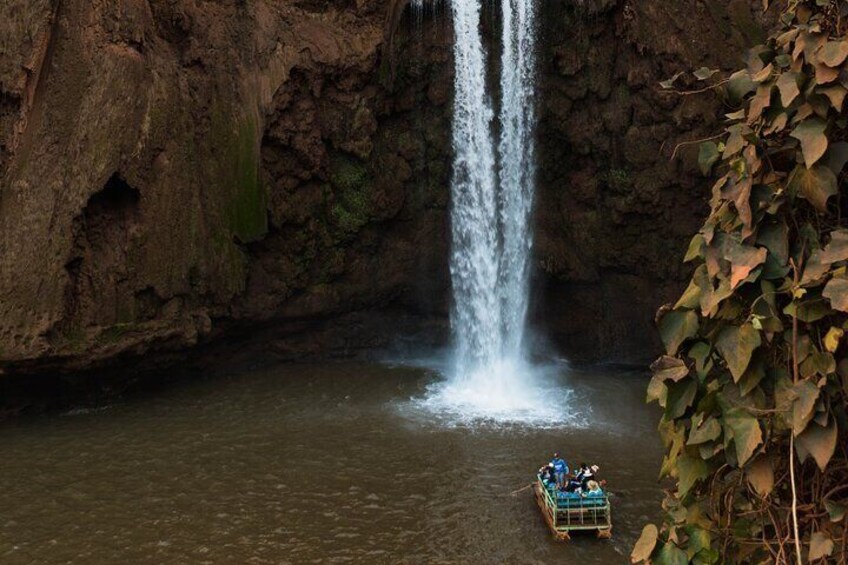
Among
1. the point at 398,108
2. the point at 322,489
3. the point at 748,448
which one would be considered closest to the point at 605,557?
the point at 322,489

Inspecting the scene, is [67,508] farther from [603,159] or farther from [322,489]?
[603,159]

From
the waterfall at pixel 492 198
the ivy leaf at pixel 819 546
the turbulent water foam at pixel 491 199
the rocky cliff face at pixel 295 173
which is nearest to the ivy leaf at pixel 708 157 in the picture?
the ivy leaf at pixel 819 546

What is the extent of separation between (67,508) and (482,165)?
567 inches

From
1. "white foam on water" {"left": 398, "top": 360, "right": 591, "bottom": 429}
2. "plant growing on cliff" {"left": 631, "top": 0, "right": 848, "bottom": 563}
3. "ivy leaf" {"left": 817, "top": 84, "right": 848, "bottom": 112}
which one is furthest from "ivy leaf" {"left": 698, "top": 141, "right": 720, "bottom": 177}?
"white foam on water" {"left": 398, "top": 360, "right": 591, "bottom": 429}

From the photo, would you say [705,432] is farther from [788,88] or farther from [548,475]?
[548,475]

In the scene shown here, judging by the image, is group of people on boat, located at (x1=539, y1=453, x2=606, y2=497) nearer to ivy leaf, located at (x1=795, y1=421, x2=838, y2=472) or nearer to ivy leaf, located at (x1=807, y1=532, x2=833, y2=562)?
ivy leaf, located at (x1=807, y1=532, x2=833, y2=562)

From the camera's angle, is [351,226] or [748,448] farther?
[351,226]

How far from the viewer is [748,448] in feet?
9.49

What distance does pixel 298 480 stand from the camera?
13.3 meters

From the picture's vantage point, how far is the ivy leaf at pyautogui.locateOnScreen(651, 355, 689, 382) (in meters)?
3.14

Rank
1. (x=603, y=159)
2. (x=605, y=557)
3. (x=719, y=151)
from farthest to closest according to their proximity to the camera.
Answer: (x=603, y=159) → (x=605, y=557) → (x=719, y=151)

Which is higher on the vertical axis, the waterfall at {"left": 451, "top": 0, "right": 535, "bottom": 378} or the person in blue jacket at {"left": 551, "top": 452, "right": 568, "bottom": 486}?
the waterfall at {"left": 451, "top": 0, "right": 535, "bottom": 378}

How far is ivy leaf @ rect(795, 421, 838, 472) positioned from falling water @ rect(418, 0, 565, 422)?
17.5 metres

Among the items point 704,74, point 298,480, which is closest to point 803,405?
point 704,74
